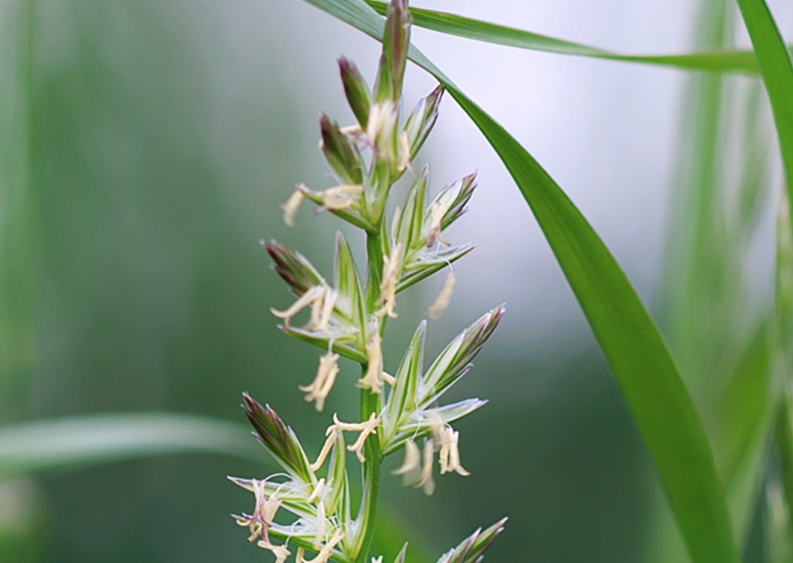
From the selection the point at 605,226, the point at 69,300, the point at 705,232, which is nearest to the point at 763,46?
the point at 705,232

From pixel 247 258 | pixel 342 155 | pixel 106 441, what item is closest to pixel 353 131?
pixel 342 155

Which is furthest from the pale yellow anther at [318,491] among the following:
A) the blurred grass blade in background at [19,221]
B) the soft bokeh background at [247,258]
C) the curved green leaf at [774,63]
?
the soft bokeh background at [247,258]

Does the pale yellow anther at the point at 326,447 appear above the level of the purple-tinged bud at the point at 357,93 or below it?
below

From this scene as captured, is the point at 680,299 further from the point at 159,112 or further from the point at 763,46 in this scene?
the point at 159,112

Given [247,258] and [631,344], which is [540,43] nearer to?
[631,344]

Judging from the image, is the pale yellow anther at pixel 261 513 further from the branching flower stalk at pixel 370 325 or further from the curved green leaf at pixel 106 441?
the curved green leaf at pixel 106 441

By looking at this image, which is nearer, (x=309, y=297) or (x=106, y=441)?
(x=309, y=297)
